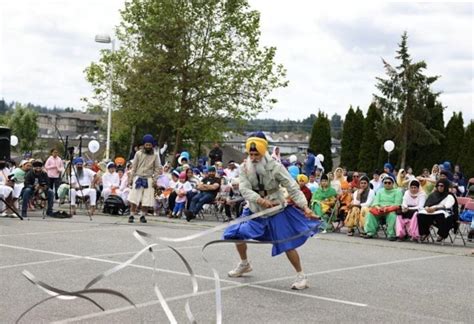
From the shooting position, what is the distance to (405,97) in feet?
173

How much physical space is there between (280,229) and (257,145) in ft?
3.50

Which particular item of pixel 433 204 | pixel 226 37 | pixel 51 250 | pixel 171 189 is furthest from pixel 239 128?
pixel 51 250

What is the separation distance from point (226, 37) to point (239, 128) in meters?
5.79

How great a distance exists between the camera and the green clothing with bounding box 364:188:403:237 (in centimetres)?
1565

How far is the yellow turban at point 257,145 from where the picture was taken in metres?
8.79

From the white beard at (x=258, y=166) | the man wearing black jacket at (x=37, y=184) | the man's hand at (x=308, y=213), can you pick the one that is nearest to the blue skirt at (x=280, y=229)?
the man's hand at (x=308, y=213)

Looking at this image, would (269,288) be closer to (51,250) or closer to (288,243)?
(288,243)

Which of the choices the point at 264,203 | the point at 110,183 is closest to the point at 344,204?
the point at 110,183

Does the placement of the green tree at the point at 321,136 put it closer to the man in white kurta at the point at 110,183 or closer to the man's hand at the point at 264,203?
the man in white kurta at the point at 110,183

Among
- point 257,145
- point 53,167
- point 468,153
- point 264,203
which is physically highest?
point 468,153

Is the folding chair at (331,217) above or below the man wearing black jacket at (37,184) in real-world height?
below

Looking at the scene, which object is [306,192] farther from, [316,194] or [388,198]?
[388,198]

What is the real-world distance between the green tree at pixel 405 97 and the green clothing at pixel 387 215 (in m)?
35.1

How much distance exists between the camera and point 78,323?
6.50 metres
